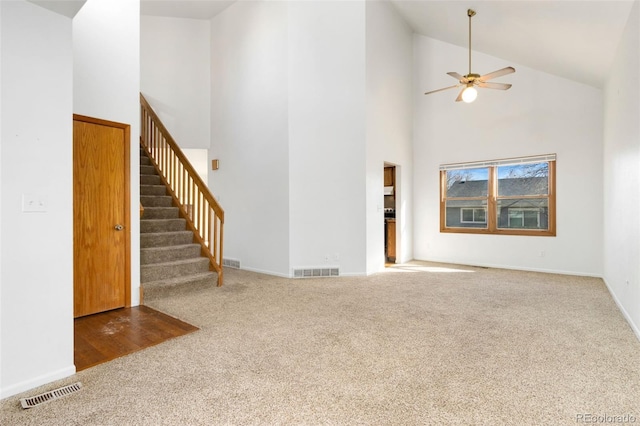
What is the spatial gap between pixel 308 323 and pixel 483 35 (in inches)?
198

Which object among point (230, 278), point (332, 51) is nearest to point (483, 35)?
point (332, 51)

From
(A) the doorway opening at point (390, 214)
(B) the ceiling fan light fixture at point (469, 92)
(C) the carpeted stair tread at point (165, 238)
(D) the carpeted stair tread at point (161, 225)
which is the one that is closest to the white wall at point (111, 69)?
(C) the carpeted stair tread at point (165, 238)

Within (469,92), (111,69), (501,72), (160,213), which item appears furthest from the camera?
(160,213)

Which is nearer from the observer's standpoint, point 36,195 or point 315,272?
point 36,195

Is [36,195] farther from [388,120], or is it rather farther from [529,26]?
[529,26]

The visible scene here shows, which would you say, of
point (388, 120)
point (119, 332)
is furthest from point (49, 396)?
point (388, 120)

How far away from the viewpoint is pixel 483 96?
19.7 ft

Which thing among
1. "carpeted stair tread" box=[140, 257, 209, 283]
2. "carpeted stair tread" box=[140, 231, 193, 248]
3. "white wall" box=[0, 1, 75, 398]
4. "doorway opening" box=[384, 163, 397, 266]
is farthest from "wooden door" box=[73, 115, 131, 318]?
"doorway opening" box=[384, 163, 397, 266]

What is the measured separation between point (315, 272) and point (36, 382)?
3560 millimetres

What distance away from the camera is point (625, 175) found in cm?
331

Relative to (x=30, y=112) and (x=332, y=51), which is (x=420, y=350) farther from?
(x=332, y=51)

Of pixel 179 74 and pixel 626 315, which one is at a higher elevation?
pixel 179 74

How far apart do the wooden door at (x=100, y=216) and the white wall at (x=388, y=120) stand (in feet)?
11.1

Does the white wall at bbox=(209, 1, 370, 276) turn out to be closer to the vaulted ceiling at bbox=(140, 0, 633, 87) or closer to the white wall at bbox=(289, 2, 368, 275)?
the white wall at bbox=(289, 2, 368, 275)
